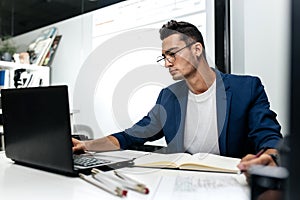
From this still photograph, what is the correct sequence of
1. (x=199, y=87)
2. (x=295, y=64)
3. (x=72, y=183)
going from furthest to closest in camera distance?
(x=199, y=87) < (x=72, y=183) < (x=295, y=64)

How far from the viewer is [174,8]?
191cm

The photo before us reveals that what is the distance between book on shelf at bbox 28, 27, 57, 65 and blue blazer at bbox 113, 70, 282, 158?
1.68 meters

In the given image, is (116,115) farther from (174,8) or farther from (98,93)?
(174,8)

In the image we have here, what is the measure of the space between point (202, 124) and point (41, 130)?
76 cm

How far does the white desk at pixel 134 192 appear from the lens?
56cm

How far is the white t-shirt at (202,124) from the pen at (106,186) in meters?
0.61

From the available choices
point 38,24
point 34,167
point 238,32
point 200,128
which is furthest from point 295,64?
point 38,24

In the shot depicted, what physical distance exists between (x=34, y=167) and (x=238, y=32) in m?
1.40

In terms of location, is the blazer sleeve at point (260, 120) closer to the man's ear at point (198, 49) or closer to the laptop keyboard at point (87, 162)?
the man's ear at point (198, 49)

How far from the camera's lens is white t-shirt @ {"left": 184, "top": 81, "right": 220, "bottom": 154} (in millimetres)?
1229

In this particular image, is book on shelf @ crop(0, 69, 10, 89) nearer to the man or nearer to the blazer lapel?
the man

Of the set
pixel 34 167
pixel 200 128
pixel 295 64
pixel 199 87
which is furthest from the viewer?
pixel 199 87

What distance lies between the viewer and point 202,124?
1.32 meters

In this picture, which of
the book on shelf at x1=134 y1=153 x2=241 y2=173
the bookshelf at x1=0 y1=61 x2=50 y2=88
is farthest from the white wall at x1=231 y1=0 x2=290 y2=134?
the bookshelf at x1=0 y1=61 x2=50 y2=88
